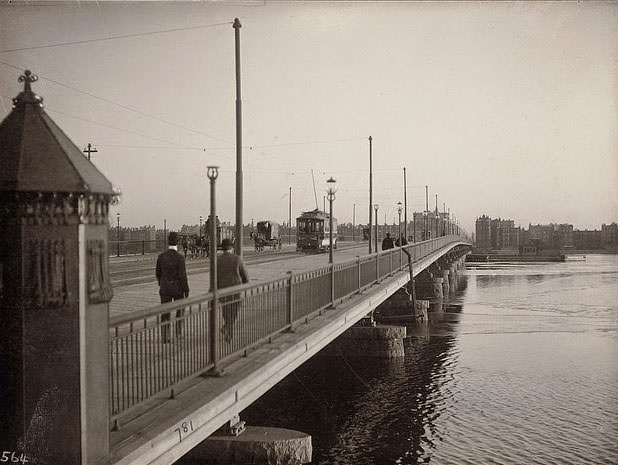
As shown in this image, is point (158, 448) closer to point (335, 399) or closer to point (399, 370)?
point (335, 399)

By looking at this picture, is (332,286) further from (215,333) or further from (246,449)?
(215,333)

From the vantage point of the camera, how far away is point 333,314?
14250 millimetres

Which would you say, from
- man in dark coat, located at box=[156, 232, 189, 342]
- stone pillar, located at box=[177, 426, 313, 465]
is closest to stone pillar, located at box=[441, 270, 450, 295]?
stone pillar, located at box=[177, 426, 313, 465]

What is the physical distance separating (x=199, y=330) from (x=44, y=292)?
3.08 m

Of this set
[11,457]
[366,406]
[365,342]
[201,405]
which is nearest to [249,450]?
[201,405]

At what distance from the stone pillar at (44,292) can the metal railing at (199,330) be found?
2.16ft

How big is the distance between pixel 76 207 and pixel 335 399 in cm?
1623

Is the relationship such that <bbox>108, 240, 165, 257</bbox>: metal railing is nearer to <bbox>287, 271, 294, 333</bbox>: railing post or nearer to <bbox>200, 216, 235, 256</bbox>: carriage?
<bbox>200, 216, 235, 256</bbox>: carriage

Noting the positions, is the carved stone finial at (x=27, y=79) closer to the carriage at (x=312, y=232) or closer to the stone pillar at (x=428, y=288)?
the stone pillar at (x=428, y=288)

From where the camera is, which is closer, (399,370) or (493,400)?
(493,400)

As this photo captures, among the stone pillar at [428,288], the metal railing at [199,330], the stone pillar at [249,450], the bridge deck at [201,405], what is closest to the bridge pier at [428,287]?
the stone pillar at [428,288]

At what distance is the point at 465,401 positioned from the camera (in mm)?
20438

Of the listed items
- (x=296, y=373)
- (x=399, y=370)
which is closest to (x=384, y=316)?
(x=399, y=370)

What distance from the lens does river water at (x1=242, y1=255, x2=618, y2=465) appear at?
51.4 ft
